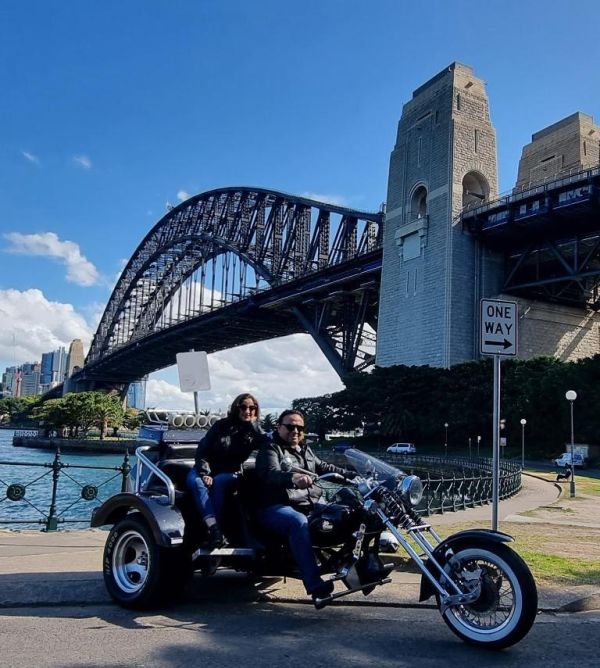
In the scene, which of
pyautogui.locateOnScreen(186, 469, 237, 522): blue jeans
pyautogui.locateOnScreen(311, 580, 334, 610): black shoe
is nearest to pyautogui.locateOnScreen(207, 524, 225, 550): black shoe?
pyautogui.locateOnScreen(186, 469, 237, 522): blue jeans

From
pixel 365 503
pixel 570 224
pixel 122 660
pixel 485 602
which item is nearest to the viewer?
pixel 122 660

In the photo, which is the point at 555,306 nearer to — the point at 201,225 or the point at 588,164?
the point at 588,164

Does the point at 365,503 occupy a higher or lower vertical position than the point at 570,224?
lower

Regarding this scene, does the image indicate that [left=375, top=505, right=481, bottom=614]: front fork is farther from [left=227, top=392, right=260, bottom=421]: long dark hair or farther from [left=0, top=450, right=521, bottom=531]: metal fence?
[left=0, top=450, right=521, bottom=531]: metal fence

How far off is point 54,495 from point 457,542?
7880 mm

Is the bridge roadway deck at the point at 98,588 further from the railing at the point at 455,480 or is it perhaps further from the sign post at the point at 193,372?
the railing at the point at 455,480

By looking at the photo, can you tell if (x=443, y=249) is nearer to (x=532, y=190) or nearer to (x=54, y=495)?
(x=532, y=190)

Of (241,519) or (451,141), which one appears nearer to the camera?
(241,519)

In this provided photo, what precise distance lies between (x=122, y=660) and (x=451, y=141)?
5174 cm

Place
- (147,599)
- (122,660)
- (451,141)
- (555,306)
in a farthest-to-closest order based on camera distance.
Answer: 1. (555,306)
2. (451,141)
3. (147,599)
4. (122,660)

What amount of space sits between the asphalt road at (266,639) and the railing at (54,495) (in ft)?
17.1

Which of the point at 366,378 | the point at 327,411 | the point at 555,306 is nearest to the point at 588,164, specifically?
the point at 555,306

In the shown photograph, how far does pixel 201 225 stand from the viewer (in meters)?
99.6

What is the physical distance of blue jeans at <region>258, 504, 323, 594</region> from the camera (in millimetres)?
4375
